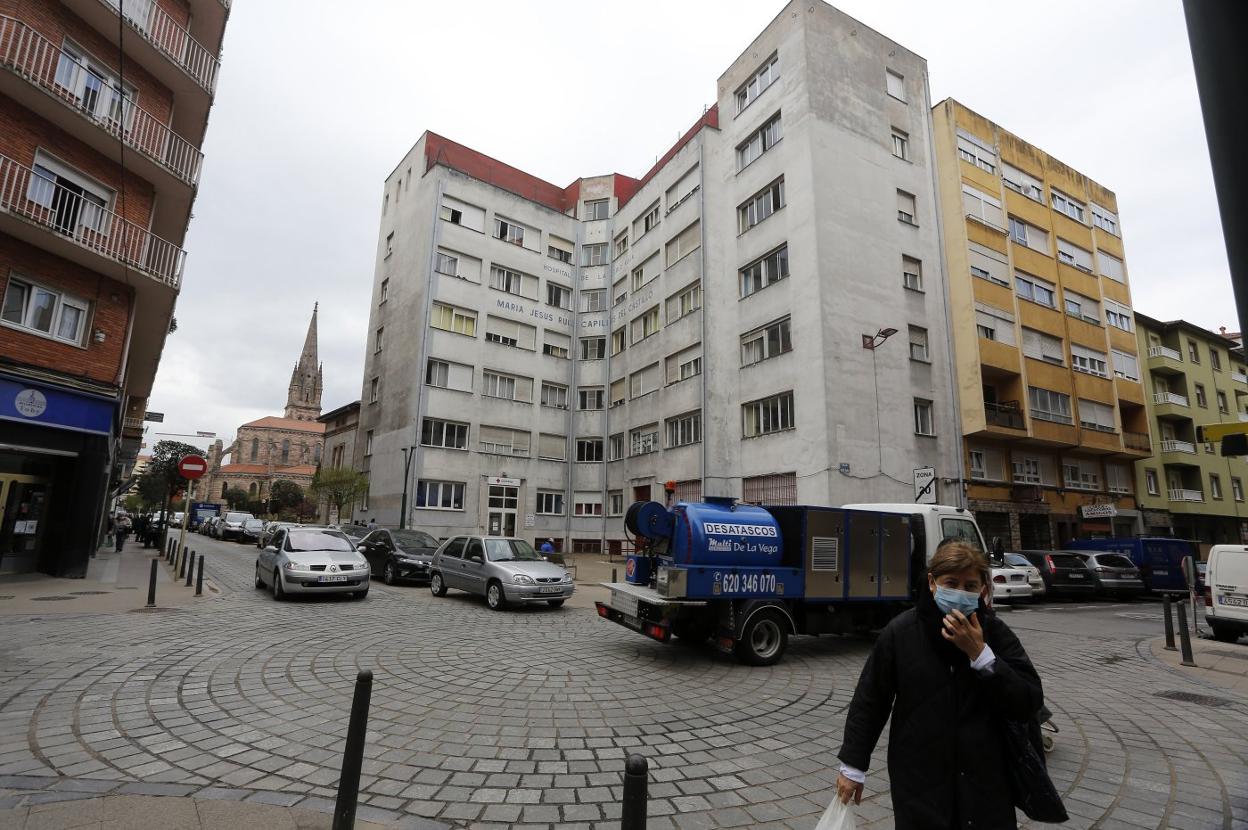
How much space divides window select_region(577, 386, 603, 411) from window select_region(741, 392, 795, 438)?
39.6 ft

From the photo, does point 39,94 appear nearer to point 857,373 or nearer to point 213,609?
point 213,609

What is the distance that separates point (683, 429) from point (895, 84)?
19.0m

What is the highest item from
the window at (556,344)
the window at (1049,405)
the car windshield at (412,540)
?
the window at (556,344)

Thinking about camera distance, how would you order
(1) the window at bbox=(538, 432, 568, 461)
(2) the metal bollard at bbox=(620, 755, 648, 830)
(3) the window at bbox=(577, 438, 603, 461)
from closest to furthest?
(2) the metal bollard at bbox=(620, 755, 648, 830), (1) the window at bbox=(538, 432, 568, 461), (3) the window at bbox=(577, 438, 603, 461)

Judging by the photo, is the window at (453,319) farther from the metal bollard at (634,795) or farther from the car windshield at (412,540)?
the metal bollard at (634,795)

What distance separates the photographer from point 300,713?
5207mm

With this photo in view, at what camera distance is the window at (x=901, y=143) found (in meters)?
26.5

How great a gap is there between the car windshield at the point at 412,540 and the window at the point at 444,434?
12245 mm

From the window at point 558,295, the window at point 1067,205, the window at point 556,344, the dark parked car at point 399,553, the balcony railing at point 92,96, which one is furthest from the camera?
the window at point 558,295

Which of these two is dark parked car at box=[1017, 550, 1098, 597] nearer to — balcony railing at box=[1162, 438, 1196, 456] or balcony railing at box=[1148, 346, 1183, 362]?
balcony railing at box=[1162, 438, 1196, 456]

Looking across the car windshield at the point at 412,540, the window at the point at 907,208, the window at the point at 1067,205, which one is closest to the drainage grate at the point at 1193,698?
the car windshield at the point at 412,540

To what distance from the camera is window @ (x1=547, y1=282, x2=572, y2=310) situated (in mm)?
36281

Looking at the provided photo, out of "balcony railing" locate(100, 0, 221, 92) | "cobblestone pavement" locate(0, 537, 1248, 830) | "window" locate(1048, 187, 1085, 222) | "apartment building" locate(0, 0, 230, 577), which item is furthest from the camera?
"window" locate(1048, 187, 1085, 222)

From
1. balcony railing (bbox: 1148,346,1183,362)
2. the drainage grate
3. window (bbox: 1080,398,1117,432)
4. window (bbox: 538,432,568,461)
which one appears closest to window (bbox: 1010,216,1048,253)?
window (bbox: 1080,398,1117,432)
